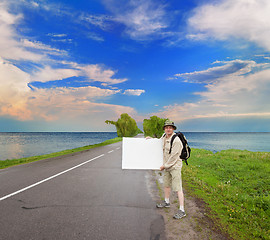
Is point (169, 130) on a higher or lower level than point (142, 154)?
higher

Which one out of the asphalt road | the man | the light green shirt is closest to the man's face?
the man

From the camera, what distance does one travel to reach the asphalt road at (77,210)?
3330 mm

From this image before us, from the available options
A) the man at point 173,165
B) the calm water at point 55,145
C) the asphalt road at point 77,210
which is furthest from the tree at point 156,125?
the man at point 173,165

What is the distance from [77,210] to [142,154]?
214 cm

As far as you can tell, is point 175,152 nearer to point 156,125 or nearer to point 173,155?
point 173,155

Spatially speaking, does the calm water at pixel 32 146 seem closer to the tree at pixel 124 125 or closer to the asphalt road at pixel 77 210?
the tree at pixel 124 125

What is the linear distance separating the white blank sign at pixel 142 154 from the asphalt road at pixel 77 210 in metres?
1.16

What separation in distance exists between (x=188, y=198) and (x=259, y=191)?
134 inches

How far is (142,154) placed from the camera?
4469 mm

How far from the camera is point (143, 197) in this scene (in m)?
5.36

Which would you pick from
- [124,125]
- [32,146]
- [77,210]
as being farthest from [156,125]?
[32,146]

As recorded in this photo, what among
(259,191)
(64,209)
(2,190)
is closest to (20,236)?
(64,209)

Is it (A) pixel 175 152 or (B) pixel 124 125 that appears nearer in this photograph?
(A) pixel 175 152

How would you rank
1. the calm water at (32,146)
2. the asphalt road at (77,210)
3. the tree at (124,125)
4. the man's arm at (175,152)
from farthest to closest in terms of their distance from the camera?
the tree at (124,125) < the calm water at (32,146) < the man's arm at (175,152) < the asphalt road at (77,210)
